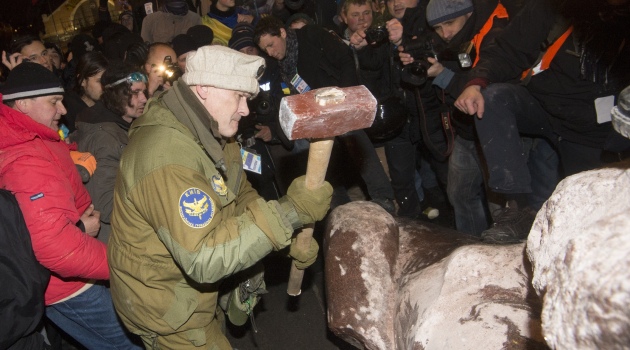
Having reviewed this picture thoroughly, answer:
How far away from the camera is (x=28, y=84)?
2674 millimetres

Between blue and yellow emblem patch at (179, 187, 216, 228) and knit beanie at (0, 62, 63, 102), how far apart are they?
4.75 ft

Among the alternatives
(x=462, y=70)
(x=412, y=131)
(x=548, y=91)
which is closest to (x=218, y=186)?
(x=548, y=91)

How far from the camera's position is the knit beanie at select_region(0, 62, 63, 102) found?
2.63 meters

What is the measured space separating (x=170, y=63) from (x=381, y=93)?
A: 1927 mm

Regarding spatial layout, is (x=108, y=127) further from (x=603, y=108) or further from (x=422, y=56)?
(x=603, y=108)

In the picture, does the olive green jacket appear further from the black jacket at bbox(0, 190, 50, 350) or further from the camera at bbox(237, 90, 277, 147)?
the camera at bbox(237, 90, 277, 147)

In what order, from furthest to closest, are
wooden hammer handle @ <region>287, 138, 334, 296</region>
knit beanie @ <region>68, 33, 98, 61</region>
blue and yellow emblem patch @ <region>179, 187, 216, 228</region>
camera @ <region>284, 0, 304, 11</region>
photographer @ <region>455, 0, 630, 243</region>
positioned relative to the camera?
1. knit beanie @ <region>68, 33, 98, 61</region>
2. camera @ <region>284, 0, 304, 11</region>
3. photographer @ <region>455, 0, 630, 243</region>
4. wooden hammer handle @ <region>287, 138, 334, 296</region>
5. blue and yellow emblem patch @ <region>179, 187, 216, 228</region>

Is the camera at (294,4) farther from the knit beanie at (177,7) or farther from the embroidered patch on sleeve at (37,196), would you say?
the embroidered patch on sleeve at (37,196)

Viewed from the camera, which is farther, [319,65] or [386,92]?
[319,65]

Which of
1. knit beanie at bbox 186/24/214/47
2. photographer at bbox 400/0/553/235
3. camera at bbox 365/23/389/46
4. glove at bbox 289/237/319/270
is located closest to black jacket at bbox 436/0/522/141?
photographer at bbox 400/0/553/235

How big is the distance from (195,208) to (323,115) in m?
0.64

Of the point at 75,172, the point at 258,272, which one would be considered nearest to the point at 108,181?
the point at 75,172

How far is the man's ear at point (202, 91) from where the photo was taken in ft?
7.06

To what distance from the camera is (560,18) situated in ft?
8.81
